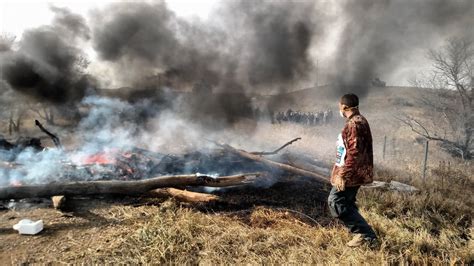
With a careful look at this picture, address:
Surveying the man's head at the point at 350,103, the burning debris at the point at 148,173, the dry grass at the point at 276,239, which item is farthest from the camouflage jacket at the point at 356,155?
the burning debris at the point at 148,173

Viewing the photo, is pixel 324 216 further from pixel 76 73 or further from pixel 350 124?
pixel 76 73

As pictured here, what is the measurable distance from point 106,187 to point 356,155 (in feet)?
15.0

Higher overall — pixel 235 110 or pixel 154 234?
pixel 235 110

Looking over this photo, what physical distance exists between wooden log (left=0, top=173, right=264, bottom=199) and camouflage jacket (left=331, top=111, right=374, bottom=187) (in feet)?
10.9

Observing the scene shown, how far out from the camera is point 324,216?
5.82 meters

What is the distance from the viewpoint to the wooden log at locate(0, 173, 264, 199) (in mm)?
5719

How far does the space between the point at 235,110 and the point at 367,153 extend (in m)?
16.1

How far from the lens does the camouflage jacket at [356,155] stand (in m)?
3.98

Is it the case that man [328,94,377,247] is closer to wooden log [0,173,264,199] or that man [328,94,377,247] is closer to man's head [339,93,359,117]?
man's head [339,93,359,117]

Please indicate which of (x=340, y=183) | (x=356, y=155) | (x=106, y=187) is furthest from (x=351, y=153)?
(x=106, y=187)

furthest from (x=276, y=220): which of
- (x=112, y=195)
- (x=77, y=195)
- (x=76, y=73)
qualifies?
A: (x=76, y=73)

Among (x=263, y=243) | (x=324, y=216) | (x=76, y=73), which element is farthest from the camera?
(x=76, y=73)

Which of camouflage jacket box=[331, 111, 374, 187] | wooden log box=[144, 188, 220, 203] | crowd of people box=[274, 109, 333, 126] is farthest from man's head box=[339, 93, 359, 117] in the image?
crowd of people box=[274, 109, 333, 126]

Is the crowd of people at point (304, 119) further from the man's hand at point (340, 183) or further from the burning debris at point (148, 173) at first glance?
the man's hand at point (340, 183)
